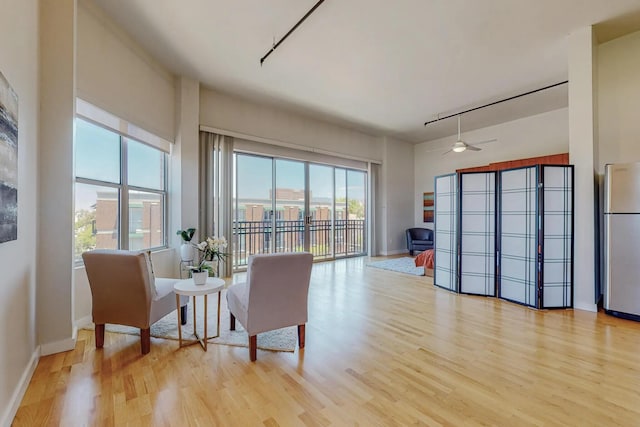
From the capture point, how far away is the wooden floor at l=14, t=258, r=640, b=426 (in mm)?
1599

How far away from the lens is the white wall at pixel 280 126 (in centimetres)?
498

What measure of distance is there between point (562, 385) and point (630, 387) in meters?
0.43

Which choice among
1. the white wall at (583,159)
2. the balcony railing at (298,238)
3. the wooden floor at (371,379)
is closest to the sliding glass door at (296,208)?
the balcony railing at (298,238)

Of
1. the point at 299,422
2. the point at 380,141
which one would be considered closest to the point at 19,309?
the point at 299,422

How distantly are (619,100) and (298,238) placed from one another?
18.6 ft

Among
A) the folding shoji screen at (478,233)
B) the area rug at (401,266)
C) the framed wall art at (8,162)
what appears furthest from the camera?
the area rug at (401,266)

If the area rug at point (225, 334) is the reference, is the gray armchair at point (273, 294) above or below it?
above

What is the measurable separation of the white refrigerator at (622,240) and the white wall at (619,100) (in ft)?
2.19

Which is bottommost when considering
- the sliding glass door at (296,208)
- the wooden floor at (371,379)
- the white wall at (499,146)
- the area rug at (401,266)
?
the wooden floor at (371,379)

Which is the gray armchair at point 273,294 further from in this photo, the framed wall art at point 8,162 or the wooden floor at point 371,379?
the framed wall art at point 8,162

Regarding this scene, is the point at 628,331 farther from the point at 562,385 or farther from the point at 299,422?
the point at 299,422

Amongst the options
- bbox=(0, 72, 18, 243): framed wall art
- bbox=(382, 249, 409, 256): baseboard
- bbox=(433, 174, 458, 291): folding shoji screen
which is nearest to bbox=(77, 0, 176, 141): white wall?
bbox=(0, 72, 18, 243): framed wall art

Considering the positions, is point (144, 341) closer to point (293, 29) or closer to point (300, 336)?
point (300, 336)

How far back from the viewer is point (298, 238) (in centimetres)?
649
